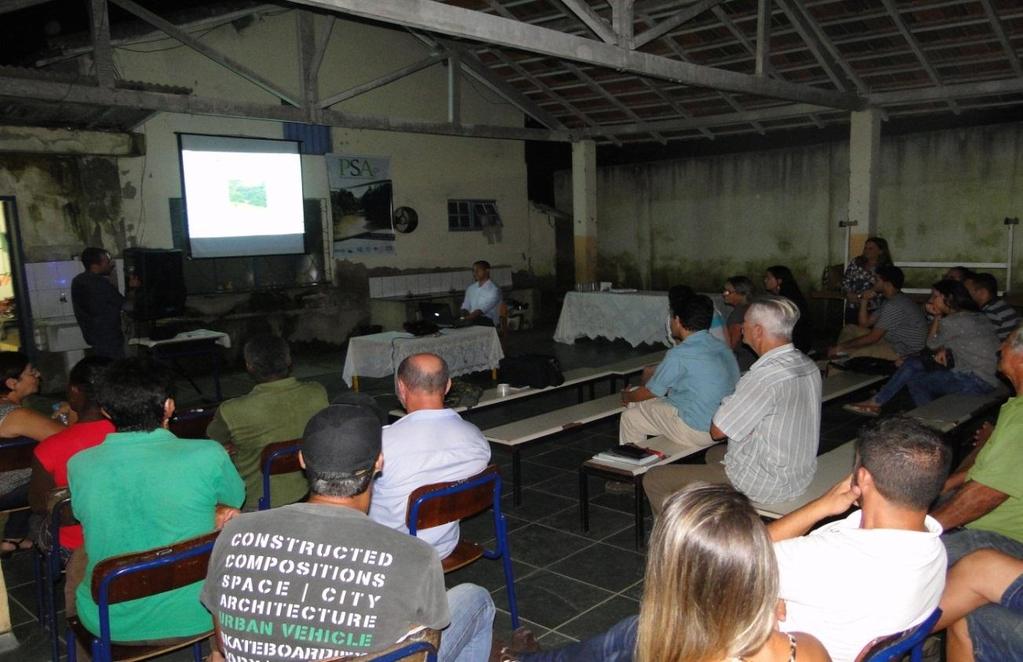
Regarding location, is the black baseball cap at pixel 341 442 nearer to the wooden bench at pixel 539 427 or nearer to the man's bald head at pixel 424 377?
the man's bald head at pixel 424 377

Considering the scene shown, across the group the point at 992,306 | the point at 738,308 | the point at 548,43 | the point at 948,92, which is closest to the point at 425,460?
the point at 738,308

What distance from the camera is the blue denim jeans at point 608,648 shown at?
6.95ft

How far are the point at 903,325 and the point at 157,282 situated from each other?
7078 mm

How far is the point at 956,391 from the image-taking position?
5.34m

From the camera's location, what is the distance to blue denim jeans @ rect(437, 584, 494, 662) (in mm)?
2092

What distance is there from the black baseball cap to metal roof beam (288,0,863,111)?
3.34 m

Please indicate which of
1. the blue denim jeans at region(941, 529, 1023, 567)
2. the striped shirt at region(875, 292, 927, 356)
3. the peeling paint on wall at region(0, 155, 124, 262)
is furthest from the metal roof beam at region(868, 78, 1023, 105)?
the peeling paint on wall at region(0, 155, 124, 262)

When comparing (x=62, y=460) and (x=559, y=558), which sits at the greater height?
(x=62, y=460)

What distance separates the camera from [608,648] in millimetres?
2146

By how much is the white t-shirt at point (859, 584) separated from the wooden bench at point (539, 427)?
97.5 inches

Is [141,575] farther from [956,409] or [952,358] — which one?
[952,358]

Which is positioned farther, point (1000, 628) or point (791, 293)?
point (791, 293)

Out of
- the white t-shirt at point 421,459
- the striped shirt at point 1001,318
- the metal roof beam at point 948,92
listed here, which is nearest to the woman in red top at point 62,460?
the white t-shirt at point 421,459

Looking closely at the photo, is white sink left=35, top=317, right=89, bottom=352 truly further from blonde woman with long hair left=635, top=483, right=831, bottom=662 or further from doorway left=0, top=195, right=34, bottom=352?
blonde woman with long hair left=635, top=483, right=831, bottom=662
